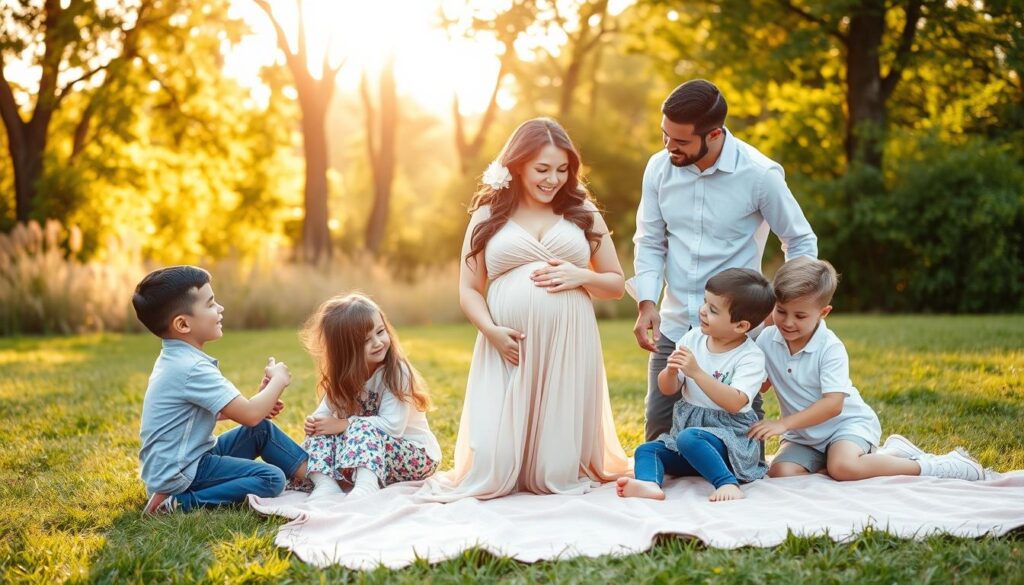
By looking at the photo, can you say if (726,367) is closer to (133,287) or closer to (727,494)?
(727,494)

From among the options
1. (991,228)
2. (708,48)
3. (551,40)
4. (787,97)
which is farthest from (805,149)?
(551,40)

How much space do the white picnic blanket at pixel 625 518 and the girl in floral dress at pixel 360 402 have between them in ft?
0.81

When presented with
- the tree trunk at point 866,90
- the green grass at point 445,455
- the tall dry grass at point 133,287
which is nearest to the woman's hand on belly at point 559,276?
the green grass at point 445,455

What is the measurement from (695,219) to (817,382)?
3.44 feet

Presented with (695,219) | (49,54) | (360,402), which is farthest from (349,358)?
(49,54)

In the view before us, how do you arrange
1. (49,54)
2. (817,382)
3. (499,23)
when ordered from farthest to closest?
(499,23)
(49,54)
(817,382)

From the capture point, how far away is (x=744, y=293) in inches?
169

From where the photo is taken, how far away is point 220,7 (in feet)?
63.4

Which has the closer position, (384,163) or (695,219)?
(695,219)

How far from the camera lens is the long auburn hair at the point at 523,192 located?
4574mm

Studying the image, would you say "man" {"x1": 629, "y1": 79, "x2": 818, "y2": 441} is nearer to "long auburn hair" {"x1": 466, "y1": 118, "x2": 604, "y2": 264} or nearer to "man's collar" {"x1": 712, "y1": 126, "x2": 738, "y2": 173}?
"man's collar" {"x1": 712, "y1": 126, "x2": 738, "y2": 173}

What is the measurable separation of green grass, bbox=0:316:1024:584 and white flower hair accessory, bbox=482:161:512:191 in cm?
189

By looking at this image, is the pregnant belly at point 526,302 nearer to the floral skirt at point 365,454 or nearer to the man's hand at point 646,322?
the man's hand at point 646,322

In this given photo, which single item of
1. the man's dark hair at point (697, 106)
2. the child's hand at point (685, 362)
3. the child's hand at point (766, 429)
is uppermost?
the man's dark hair at point (697, 106)
